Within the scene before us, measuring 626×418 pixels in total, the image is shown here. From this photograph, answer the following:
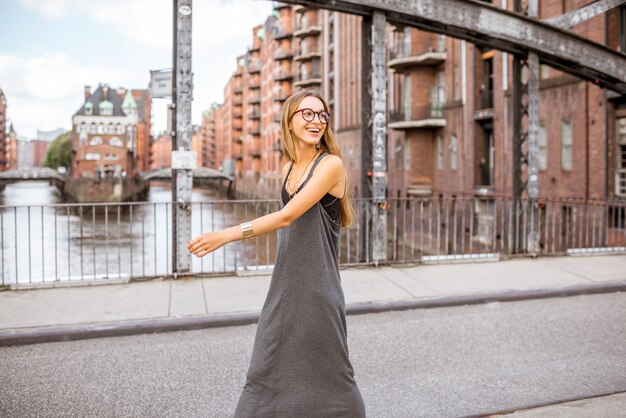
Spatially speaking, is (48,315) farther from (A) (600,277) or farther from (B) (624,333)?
(A) (600,277)

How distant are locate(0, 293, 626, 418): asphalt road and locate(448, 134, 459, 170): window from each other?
2180 cm

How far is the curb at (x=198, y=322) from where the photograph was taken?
5.81m

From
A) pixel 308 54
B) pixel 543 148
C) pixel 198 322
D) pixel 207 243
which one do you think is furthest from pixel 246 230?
pixel 308 54

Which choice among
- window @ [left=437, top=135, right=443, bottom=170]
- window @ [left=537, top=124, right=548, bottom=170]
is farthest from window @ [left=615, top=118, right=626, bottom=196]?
window @ [left=437, top=135, right=443, bottom=170]

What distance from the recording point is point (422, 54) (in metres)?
29.7

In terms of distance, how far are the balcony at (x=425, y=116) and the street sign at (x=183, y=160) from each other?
2195 cm

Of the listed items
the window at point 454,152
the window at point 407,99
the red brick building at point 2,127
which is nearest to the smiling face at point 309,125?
the window at point 454,152

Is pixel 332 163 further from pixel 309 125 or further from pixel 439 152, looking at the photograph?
pixel 439 152

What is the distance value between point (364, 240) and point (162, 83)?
435cm

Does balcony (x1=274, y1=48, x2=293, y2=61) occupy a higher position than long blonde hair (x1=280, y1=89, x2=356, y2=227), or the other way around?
balcony (x1=274, y1=48, x2=293, y2=61)

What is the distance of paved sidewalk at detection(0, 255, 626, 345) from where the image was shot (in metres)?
6.21

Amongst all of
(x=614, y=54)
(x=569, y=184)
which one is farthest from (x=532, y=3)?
(x=569, y=184)

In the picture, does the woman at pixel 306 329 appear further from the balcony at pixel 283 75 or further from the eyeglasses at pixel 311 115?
the balcony at pixel 283 75

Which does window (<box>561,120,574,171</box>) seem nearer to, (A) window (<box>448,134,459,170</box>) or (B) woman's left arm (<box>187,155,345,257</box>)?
(A) window (<box>448,134,459,170</box>)
